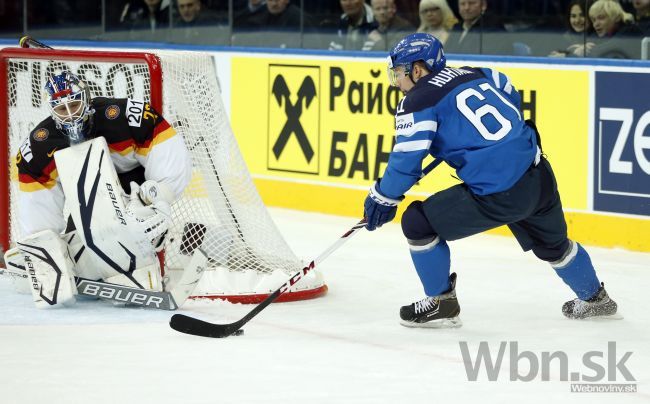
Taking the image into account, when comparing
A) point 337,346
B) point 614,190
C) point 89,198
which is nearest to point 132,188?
point 89,198

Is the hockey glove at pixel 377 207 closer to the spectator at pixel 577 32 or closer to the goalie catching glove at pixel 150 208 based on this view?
the goalie catching glove at pixel 150 208

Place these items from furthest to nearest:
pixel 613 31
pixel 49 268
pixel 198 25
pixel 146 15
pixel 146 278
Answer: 1. pixel 146 15
2. pixel 198 25
3. pixel 613 31
4. pixel 146 278
5. pixel 49 268

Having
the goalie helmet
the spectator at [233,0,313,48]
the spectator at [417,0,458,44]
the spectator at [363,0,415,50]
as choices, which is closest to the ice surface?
the goalie helmet

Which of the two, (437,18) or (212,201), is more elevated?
(437,18)

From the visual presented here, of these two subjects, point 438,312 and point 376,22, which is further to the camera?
point 376,22

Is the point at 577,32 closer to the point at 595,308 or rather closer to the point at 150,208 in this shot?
the point at 595,308

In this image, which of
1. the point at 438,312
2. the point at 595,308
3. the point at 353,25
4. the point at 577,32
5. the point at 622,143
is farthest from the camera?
the point at 353,25

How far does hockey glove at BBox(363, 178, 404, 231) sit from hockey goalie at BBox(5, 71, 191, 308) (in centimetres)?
80

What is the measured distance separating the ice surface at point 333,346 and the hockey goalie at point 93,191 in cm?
16

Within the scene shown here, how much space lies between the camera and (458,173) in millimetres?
4281

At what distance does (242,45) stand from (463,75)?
3624 mm

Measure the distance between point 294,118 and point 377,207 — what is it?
10.1 ft

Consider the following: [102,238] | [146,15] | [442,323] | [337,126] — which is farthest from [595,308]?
[146,15]

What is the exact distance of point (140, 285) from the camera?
4766mm
